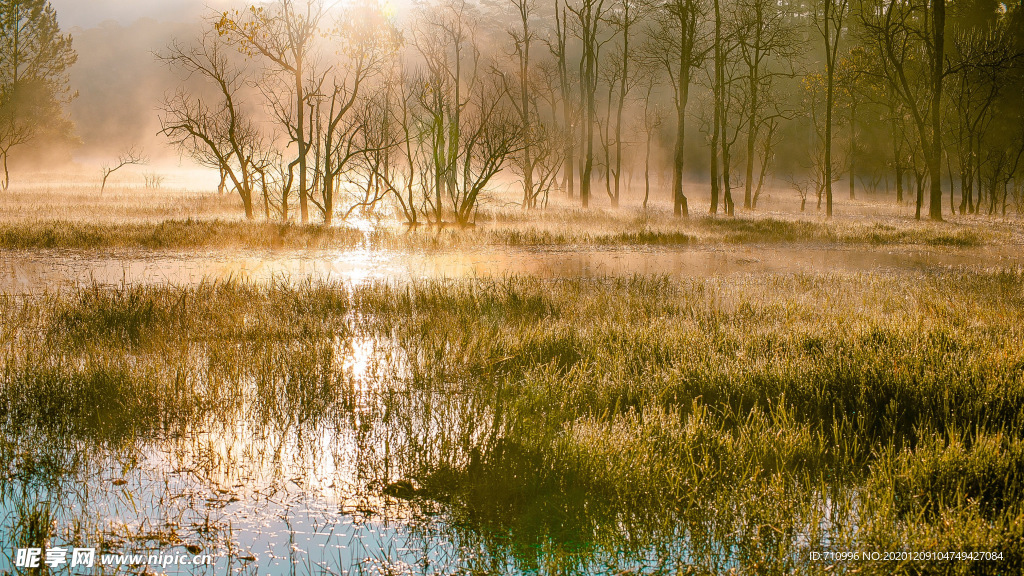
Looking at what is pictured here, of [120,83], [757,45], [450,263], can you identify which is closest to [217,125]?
[450,263]

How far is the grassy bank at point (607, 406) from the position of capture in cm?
330

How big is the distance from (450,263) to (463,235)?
188 inches

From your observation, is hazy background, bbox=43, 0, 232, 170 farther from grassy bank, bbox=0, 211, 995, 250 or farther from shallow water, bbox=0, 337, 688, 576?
shallow water, bbox=0, 337, 688, 576

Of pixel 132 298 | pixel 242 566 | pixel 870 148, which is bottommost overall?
pixel 242 566

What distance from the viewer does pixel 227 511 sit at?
3471 millimetres

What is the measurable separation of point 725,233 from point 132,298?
15.4 meters

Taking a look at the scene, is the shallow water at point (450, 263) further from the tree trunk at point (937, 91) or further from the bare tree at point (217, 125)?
the tree trunk at point (937, 91)

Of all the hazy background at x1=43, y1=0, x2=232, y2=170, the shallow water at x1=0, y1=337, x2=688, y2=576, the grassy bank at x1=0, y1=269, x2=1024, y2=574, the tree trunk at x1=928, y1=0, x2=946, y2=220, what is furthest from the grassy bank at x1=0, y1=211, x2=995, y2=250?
the hazy background at x1=43, y1=0, x2=232, y2=170

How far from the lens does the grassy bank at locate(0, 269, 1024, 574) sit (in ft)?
10.8

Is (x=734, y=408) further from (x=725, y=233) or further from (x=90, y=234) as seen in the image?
(x=90, y=234)

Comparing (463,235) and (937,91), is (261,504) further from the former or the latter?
(937,91)

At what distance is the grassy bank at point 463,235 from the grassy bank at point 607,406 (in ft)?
25.1

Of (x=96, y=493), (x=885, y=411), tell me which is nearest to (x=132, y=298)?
(x=96, y=493)

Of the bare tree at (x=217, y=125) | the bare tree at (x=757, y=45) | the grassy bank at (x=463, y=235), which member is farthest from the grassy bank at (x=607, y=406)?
the bare tree at (x=757, y=45)
